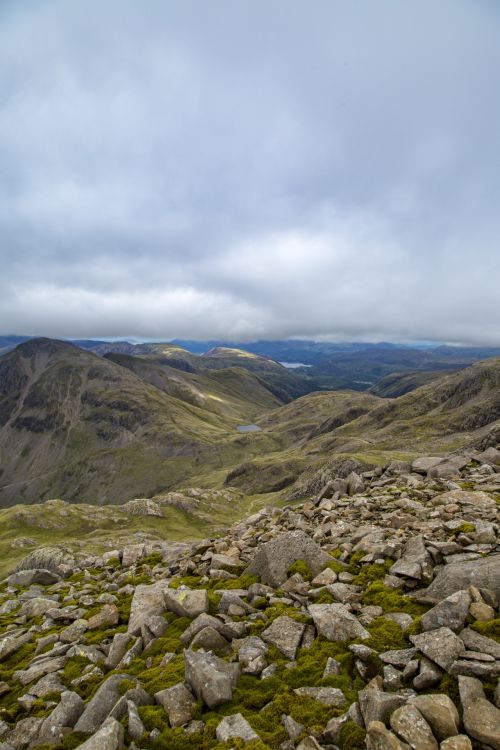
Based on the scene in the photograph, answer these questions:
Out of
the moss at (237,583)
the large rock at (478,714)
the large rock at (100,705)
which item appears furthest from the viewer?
the moss at (237,583)

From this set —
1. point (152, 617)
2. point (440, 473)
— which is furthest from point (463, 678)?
point (440, 473)

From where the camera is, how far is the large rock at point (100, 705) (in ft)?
37.9

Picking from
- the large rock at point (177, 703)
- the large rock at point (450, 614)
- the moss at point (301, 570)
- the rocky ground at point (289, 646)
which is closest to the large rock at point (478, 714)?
the rocky ground at point (289, 646)

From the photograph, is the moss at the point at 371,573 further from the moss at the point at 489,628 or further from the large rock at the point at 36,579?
the large rock at the point at 36,579

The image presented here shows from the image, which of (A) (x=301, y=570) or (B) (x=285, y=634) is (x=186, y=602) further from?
(A) (x=301, y=570)

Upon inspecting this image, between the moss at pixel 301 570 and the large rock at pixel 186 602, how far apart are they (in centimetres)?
430

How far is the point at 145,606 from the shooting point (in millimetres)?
18531

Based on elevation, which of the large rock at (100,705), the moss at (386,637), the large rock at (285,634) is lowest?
the large rock at (100,705)

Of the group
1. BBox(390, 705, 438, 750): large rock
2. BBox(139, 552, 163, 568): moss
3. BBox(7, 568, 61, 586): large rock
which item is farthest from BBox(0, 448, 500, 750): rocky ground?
BBox(7, 568, 61, 586): large rock

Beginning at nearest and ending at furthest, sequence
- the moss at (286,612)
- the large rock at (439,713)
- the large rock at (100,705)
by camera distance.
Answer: the large rock at (439,713)
the large rock at (100,705)
the moss at (286,612)

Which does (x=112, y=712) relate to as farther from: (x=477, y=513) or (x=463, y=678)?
(x=477, y=513)

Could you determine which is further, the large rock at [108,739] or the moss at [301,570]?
the moss at [301,570]

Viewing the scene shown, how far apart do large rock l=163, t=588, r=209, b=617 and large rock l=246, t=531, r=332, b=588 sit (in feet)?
11.5

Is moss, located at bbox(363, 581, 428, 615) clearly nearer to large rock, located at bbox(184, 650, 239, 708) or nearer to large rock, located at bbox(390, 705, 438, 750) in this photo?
large rock, located at bbox(390, 705, 438, 750)
